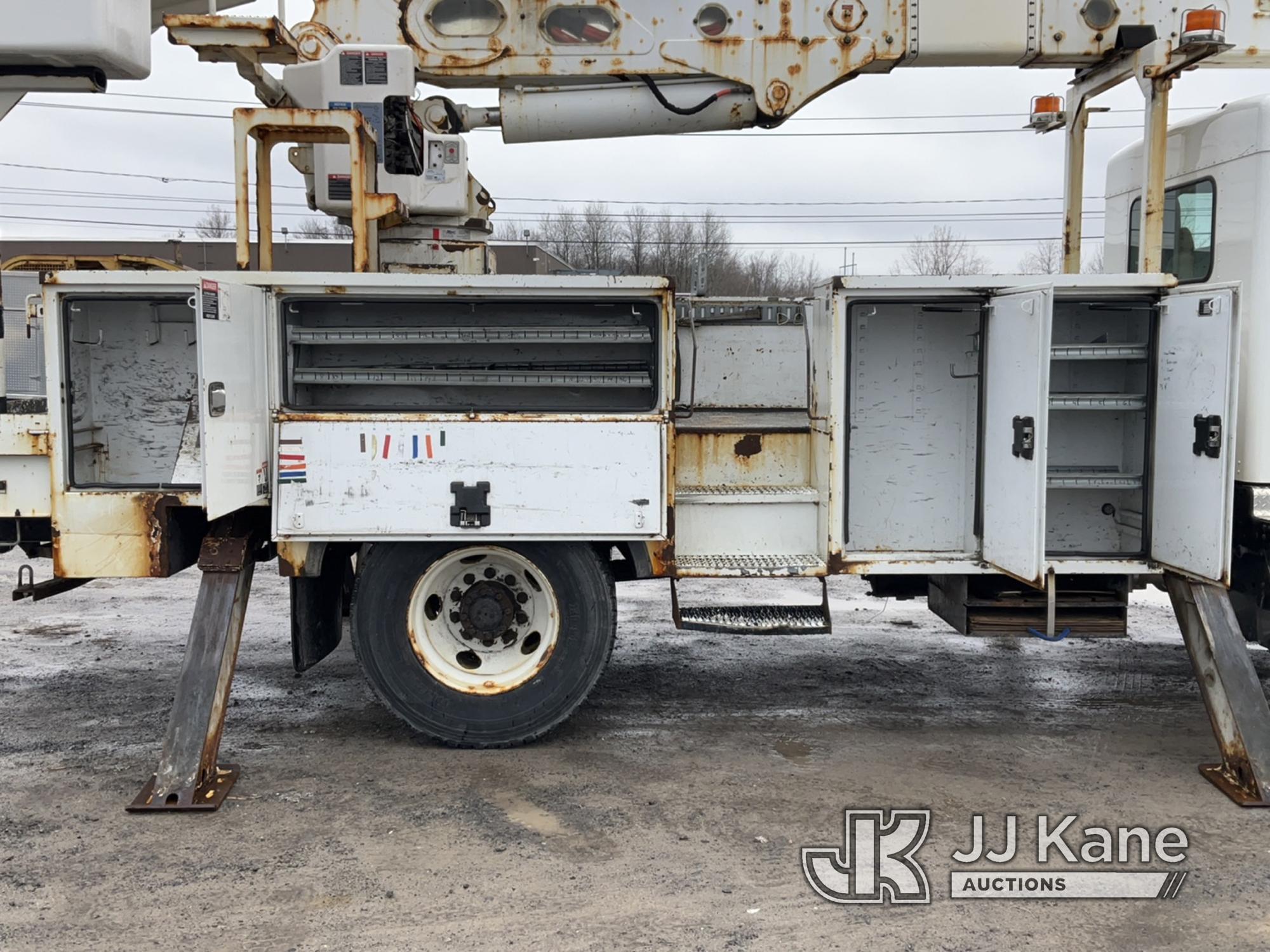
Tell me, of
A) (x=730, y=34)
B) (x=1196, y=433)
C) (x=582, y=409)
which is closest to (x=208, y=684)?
(x=582, y=409)

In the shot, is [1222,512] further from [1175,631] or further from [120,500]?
[120,500]

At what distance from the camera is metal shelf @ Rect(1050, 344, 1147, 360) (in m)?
5.30

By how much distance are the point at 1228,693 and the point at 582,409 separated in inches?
124

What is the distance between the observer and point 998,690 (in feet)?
20.9

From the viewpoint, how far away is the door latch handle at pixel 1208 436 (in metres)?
4.84

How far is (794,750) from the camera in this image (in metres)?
5.31

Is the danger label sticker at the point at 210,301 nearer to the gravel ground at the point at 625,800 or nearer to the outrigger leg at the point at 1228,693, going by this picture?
the gravel ground at the point at 625,800

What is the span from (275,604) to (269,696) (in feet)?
8.12

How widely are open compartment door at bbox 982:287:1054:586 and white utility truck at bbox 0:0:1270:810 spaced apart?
0.02m

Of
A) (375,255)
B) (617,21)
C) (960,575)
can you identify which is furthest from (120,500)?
(960,575)

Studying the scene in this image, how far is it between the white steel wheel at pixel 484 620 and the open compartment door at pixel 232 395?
91cm

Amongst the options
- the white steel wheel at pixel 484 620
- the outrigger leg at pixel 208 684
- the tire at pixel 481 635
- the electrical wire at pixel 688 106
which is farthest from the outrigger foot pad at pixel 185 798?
the electrical wire at pixel 688 106

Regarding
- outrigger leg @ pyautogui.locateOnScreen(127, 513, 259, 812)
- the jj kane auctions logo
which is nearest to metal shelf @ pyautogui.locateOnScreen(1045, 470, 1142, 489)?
the jj kane auctions logo

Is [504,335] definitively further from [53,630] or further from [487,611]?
[53,630]
